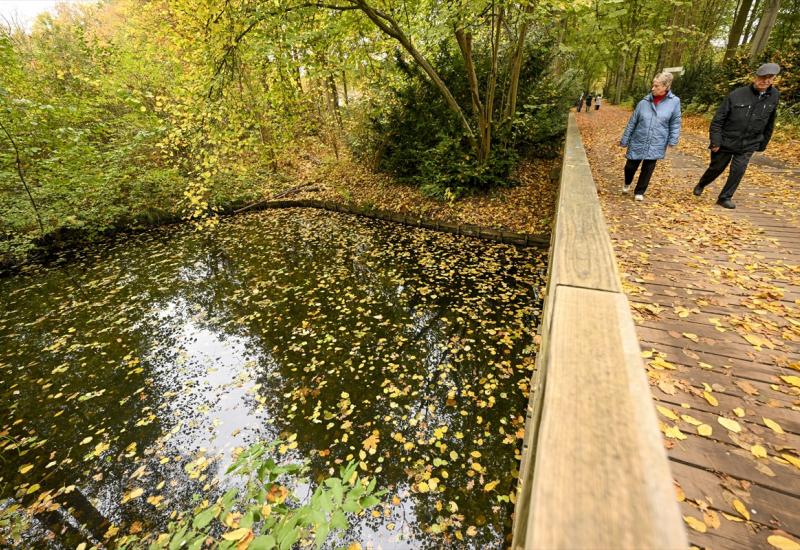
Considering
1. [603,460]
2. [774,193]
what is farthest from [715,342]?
[774,193]

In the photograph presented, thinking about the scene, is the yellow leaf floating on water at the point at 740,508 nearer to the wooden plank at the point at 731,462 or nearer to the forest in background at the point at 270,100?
the wooden plank at the point at 731,462

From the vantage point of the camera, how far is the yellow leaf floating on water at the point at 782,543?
164cm

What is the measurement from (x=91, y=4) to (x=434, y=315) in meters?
40.5

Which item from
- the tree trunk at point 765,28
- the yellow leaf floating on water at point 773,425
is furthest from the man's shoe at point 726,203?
the tree trunk at point 765,28

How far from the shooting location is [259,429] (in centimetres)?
430

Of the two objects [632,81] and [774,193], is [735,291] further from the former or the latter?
[632,81]

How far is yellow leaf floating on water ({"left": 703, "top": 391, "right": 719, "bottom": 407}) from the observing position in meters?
2.41

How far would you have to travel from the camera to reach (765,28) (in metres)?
12.1

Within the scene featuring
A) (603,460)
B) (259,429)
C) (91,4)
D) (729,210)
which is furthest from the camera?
(91,4)

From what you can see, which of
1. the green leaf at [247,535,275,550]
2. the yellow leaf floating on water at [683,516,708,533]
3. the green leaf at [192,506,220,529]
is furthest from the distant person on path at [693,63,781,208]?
the green leaf at [192,506,220,529]

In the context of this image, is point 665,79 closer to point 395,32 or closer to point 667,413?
point 667,413

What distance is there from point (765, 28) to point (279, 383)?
19705 mm

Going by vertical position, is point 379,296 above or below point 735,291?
below

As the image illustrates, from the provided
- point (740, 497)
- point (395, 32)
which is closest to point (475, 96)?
point (395, 32)
